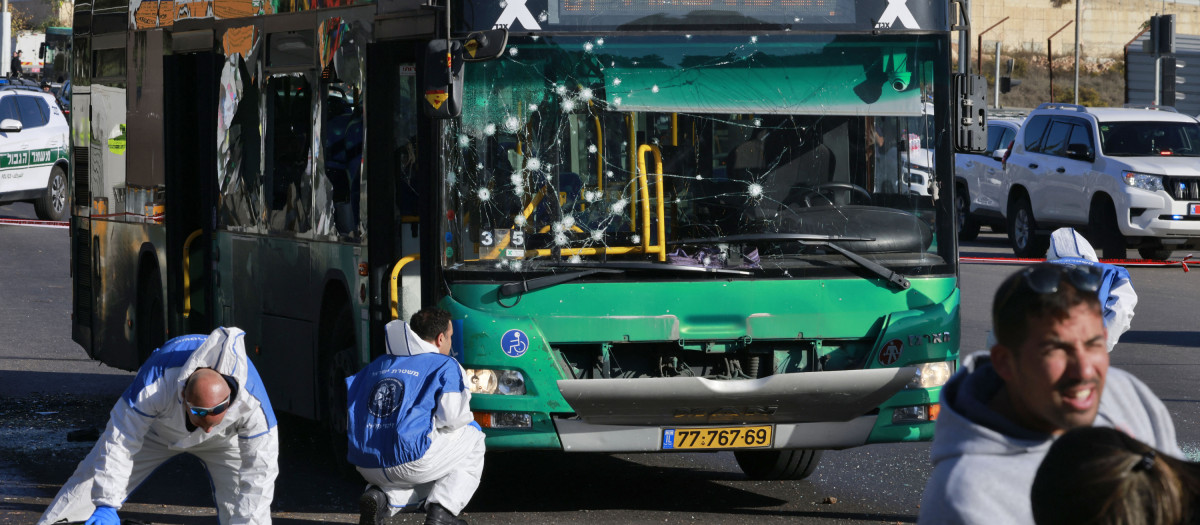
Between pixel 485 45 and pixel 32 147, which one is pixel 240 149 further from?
pixel 32 147

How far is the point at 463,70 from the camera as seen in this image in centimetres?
684

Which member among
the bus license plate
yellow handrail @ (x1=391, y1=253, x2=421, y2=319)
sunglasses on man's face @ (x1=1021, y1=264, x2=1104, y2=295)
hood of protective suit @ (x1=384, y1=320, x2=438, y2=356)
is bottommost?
the bus license plate

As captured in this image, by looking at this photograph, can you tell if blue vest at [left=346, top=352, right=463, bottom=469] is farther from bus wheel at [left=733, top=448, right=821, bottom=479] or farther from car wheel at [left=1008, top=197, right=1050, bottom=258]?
car wheel at [left=1008, top=197, right=1050, bottom=258]

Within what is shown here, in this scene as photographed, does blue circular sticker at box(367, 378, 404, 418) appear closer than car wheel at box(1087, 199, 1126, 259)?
Yes

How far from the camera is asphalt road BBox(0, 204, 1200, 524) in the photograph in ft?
24.6

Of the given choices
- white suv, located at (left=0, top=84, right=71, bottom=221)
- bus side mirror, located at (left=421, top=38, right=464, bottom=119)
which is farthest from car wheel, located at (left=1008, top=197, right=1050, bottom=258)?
bus side mirror, located at (left=421, top=38, right=464, bottom=119)

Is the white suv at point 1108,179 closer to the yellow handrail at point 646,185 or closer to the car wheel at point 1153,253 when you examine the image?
the car wheel at point 1153,253

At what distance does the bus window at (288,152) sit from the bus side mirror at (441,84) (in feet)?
6.04

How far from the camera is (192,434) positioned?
6.06 meters

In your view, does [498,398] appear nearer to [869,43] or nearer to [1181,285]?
[869,43]

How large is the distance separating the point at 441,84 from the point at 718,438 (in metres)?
1.86

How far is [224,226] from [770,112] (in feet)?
12.4

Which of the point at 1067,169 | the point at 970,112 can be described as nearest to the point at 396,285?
the point at 970,112

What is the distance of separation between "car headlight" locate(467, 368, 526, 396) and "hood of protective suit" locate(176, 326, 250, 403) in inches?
54.3
